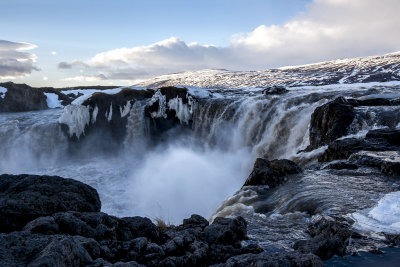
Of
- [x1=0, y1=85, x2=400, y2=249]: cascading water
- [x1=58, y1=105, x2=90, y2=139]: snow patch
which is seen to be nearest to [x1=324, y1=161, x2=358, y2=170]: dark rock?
[x1=0, y1=85, x2=400, y2=249]: cascading water

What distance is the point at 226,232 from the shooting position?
20.1 feet

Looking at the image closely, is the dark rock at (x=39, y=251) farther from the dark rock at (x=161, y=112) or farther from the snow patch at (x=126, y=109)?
the snow patch at (x=126, y=109)

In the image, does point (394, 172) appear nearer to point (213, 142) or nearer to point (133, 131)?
point (213, 142)

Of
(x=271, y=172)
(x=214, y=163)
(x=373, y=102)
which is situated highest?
(x=373, y=102)

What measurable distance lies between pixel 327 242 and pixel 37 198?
5918mm

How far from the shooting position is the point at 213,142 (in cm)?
2620

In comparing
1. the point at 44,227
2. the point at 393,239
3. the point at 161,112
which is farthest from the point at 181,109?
the point at 393,239

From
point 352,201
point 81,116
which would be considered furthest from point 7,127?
point 352,201

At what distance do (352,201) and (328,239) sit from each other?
10.6 feet

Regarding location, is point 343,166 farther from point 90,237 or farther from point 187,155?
point 187,155

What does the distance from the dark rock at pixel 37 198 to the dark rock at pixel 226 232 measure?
10.4 ft

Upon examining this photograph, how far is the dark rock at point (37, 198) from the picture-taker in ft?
20.8

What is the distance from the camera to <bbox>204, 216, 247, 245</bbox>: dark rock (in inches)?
239

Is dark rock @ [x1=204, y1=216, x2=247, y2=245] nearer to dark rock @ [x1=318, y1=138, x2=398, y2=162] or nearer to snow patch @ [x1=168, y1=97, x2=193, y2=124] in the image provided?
dark rock @ [x1=318, y1=138, x2=398, y2=162]
